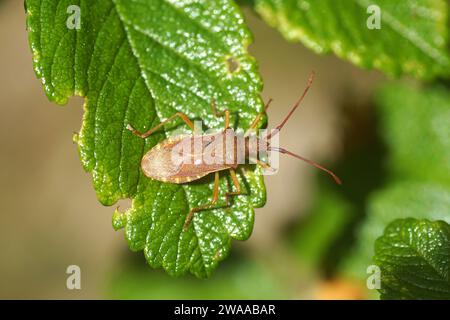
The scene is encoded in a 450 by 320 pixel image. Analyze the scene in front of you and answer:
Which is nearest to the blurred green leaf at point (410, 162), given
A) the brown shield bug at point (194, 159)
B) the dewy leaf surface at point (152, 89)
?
the brown shield bug at point (194, 159)

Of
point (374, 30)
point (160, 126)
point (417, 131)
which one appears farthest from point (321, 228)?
point (160, 126)

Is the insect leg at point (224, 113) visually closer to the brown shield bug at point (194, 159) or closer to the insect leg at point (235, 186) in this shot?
the brown shield bug at point (194, 159)

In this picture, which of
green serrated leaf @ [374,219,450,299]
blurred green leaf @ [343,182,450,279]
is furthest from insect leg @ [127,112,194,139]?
blurred green leaf @ [343,182,450,279]

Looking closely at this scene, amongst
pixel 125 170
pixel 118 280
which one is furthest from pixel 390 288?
pixel 118 280

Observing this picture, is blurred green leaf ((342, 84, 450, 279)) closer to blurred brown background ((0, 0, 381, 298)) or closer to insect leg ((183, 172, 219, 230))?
blurred brown background ((0, 0, 381, 298))

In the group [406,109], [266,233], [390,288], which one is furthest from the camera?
[266,233]
